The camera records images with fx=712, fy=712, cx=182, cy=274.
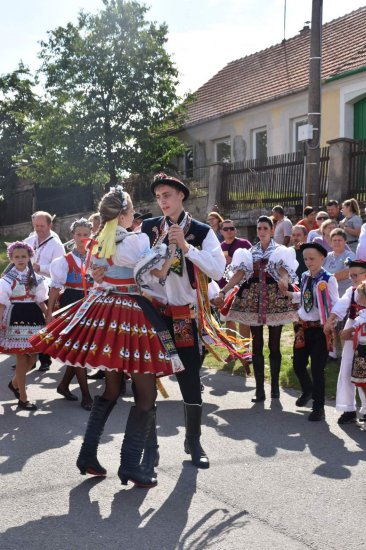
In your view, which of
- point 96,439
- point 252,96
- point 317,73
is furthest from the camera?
point 252,96

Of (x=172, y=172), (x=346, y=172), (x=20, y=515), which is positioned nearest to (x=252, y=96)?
(x=172, y=172)

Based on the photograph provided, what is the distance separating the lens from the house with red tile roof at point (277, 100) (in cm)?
1939

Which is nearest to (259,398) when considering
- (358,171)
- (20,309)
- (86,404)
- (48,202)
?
(86,404)

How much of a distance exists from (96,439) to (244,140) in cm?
1978

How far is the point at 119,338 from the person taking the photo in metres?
4.56

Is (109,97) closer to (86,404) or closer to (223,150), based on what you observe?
(223,150)

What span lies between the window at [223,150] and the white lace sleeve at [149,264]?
20573 millimetres

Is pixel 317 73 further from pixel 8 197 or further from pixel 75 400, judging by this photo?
pixel 8 197

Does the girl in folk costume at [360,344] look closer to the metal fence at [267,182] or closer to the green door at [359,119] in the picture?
the metal fence at [267,182]

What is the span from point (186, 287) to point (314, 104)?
24.9 ft

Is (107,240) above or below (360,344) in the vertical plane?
above

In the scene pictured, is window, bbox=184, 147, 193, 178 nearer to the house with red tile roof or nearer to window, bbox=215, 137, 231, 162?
the house with red tile roof

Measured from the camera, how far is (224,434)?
611 cm

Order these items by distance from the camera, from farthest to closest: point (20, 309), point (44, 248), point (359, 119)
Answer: point (359, 119) → point (44, 248) → point (20, 309)
